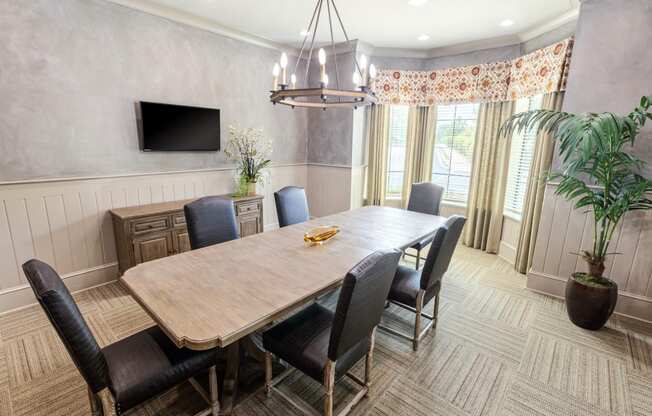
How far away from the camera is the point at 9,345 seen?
2.31 m

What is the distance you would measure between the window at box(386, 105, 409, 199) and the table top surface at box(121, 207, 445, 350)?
255cm

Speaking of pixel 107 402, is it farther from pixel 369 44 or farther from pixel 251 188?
pixel 369 44

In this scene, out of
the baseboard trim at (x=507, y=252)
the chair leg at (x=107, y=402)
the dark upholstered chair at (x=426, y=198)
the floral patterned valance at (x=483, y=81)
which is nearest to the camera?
the chair leg at (x=107, y=402)

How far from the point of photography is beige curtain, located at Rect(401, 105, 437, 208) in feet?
15.4

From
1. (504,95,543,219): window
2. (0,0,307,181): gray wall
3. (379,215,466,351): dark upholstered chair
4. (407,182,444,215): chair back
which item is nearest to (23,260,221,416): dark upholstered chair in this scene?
(379,215,466,351): dark upholstered chair

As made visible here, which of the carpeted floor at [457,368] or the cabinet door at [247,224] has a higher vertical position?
the cabinet door at [247,224]

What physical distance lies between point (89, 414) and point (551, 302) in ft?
12.5

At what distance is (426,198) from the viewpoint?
3.55 meters

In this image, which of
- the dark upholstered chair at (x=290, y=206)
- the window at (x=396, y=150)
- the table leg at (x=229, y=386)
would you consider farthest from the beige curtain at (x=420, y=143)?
the table leg at (x=229, y=386)

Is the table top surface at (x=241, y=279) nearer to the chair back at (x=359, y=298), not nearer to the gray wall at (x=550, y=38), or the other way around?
the chair back at (x=359, y=298)

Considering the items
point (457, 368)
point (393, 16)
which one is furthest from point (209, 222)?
point (393, 16)

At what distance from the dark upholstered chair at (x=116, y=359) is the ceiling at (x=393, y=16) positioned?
2.98m

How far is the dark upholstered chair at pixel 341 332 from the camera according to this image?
138 cm

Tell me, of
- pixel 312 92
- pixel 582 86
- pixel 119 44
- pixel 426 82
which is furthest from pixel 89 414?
pixel 426 82
